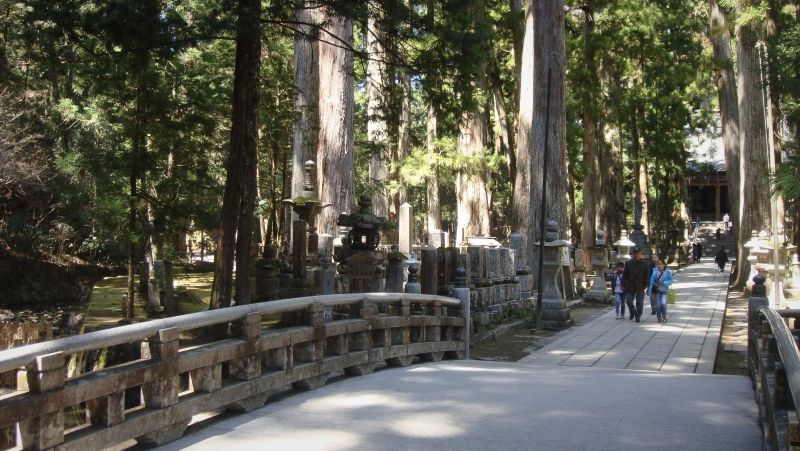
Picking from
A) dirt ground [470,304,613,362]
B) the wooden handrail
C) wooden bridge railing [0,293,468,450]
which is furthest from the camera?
dirt ground [470,304,613,362]

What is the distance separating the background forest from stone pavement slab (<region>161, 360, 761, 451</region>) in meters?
3.40

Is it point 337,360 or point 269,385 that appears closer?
point 269,385

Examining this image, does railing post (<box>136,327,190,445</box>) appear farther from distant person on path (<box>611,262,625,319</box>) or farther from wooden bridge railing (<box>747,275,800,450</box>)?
distant person on path (<box>611,262,625,319</box>)

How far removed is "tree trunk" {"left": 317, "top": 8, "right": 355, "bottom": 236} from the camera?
66.5 feet

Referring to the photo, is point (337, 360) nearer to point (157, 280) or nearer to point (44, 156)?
point (157, 280)

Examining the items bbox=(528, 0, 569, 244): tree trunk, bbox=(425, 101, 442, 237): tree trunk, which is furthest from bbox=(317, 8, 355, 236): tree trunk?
bbox=(425, 101, 442, 237): tree trunk

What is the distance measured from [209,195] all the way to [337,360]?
1096cm

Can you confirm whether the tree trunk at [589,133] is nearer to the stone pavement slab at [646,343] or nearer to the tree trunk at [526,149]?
the tree trunk at [526,149]

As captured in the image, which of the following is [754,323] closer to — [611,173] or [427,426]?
[427,426]

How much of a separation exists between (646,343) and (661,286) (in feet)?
12.1

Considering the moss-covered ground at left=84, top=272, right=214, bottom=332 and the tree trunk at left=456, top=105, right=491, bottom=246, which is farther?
the tree trunk at left=456, top=105, right=491, bottom=246

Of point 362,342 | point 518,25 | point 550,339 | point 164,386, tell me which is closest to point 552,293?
point 550,339

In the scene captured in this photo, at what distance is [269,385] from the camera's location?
7.44m

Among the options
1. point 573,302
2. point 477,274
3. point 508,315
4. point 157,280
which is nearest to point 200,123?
point 157,280
